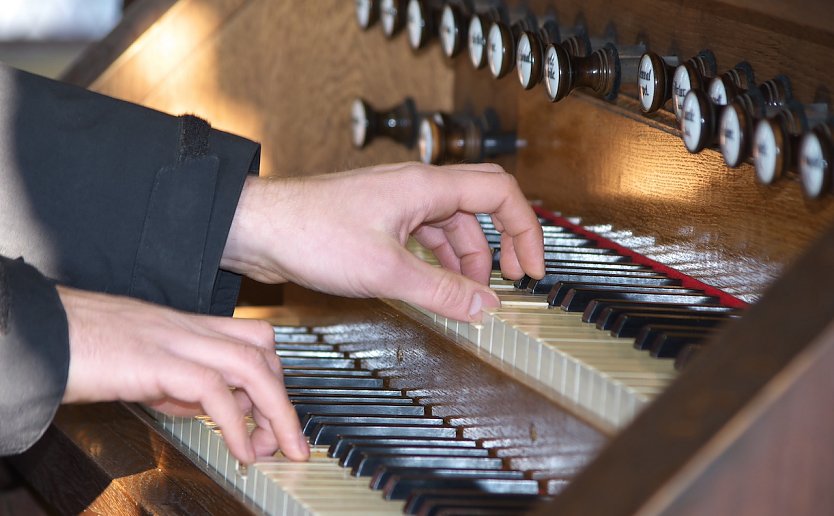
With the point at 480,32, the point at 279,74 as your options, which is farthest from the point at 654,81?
the point at 279,74

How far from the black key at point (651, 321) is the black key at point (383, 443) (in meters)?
0.20

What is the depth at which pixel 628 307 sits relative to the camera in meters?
1.30

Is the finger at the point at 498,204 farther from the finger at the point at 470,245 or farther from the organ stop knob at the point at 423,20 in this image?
the organ stop knob at the point at 423,20

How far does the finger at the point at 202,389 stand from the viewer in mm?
1071

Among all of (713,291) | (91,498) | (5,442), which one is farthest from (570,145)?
(5,442)

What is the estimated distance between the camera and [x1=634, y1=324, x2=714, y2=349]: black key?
120cm

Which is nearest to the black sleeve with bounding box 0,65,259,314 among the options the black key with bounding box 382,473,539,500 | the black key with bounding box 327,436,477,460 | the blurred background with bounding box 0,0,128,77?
the black key with bounding box 327,436,477,460

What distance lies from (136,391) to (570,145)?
36.6 inches

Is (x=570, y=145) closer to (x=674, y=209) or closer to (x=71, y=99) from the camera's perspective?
(x=674, y=209)

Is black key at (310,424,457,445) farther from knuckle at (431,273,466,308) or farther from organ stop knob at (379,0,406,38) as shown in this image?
organ stop knob at (379,0,406,38)

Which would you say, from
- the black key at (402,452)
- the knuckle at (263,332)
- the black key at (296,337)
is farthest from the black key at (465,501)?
the black key at (296,337)

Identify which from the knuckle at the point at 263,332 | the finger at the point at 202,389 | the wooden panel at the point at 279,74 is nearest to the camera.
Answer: the finger at the point at 202,389

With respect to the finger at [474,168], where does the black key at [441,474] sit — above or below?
below

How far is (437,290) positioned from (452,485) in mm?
241
